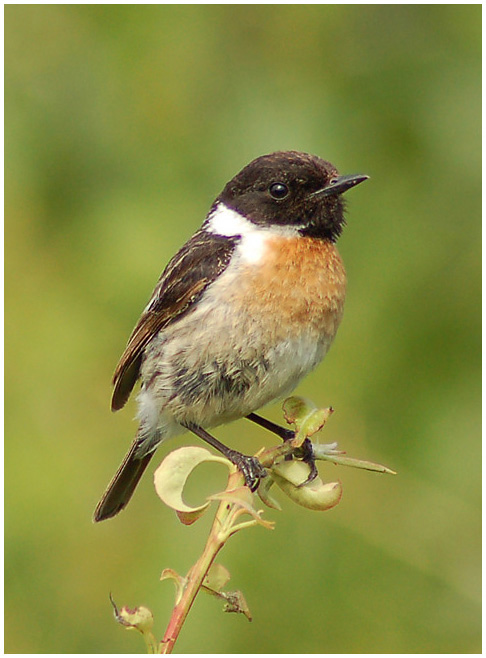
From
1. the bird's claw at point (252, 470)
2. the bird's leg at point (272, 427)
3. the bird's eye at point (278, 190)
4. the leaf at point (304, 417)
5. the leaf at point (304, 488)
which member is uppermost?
the bird's eye at point (278, 190)

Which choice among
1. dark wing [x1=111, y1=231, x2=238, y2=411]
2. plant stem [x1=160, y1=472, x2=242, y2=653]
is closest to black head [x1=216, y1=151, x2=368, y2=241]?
dark wing [x1=111, y1=231, x2=238, y2=411]

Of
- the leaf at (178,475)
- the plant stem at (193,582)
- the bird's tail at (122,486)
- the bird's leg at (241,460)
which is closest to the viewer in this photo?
the plant stem at (193,582)

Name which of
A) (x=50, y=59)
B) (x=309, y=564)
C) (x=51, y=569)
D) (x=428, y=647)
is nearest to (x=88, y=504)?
(x=51, y=569)

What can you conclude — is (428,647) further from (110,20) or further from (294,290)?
(110,20)

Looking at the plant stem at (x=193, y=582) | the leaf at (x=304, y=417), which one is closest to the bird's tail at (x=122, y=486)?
the leaf at (x=304, y=417)

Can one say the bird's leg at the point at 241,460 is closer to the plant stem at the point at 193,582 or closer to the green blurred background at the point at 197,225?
the green blurred background at the point at 197,225

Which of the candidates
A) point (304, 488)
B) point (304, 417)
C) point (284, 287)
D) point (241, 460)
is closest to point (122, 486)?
point (241, 460)
